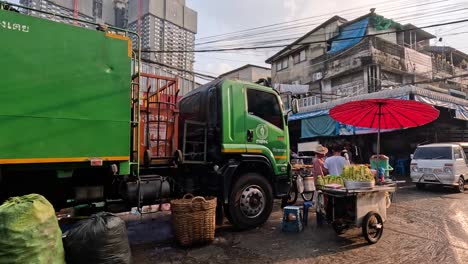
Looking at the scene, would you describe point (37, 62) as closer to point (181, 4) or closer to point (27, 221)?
point (27, 221)

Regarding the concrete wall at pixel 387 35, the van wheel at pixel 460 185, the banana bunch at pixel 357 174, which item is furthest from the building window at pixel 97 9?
the concrete wall at pixel 387 35

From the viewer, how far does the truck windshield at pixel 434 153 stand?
11.4m

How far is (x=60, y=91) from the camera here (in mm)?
4043

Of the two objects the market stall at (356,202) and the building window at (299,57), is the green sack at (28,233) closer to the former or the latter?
the market stall at (356,202)

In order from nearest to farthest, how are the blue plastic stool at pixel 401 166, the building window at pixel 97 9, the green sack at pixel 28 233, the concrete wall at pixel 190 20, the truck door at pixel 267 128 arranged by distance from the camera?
the green sack at pixel 28 233 < the truck door at pixel 267 128 < the building window at pixel 97 9 < the concrete wall at pixel 190 20 < the blue plastic stool at pixel 401 166

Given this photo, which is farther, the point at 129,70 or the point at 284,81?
the point at 284,81

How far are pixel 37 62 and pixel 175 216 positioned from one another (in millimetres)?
2822

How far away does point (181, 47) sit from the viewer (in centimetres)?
1166

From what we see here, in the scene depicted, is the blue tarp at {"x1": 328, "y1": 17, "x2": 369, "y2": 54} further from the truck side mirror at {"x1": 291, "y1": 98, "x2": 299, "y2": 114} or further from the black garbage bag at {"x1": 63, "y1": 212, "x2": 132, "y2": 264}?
the black garbage bag at {"x1": 63, "y1": 212, "x2": 132, "y2": 264}

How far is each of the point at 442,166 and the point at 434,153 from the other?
71 cm

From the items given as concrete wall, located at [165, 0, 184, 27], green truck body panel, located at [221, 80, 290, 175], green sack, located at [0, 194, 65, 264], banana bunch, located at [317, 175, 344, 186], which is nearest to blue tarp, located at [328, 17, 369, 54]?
concrete wall, located at [165, 0, 184, 27]

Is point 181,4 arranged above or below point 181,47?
above

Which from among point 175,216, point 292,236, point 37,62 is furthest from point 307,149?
point 37,62

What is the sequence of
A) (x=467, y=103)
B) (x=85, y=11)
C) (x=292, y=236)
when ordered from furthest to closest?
(x=467, y=103), (x=85, y=11), (x=292, y=236)
